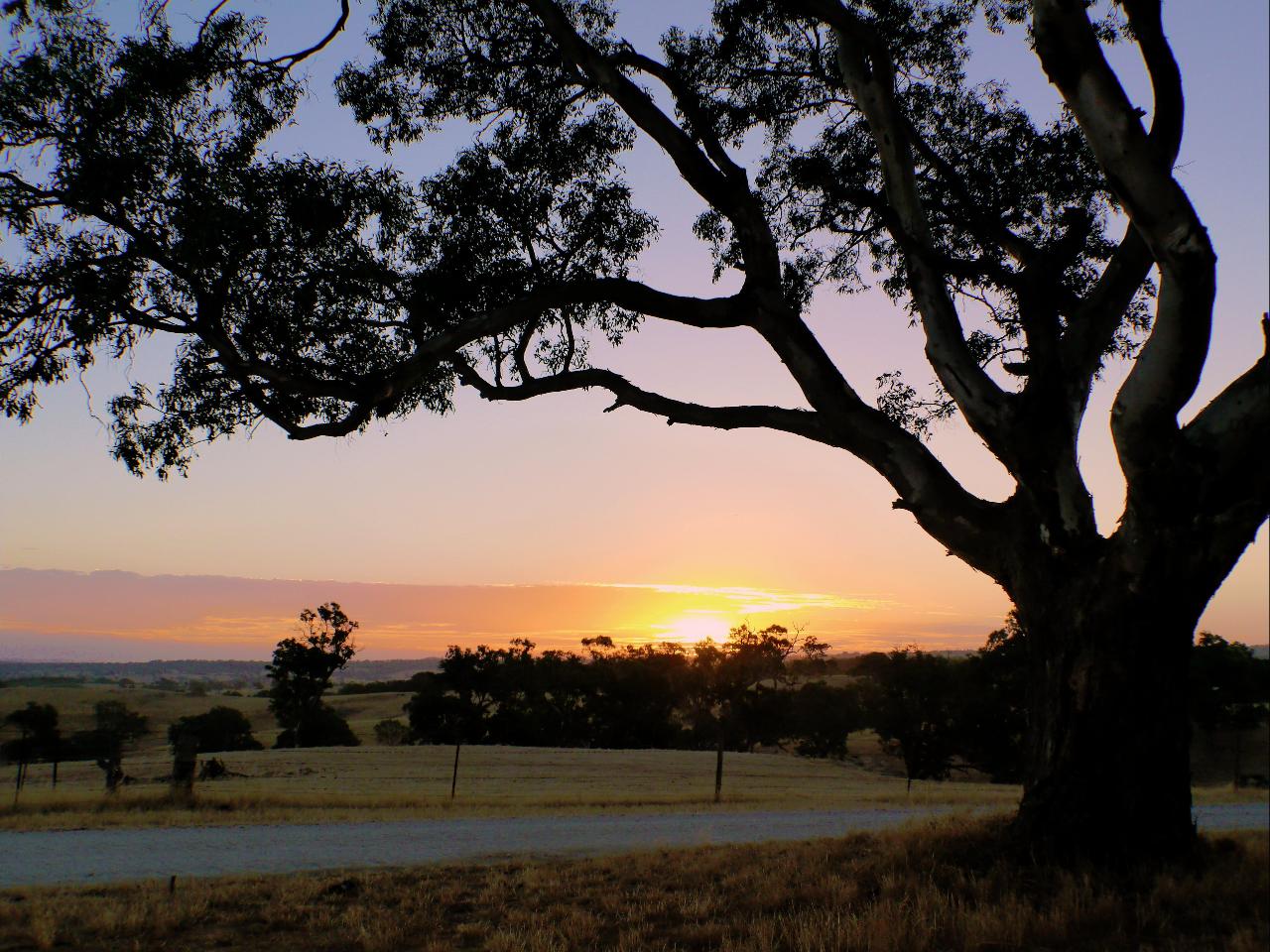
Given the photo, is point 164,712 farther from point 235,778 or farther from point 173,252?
point 173,252

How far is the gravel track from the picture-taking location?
1117 centimetres

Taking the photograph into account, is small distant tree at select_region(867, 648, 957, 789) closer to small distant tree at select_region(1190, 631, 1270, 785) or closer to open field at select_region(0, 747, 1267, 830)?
open field at select_region(0, 747, 1267, 830)

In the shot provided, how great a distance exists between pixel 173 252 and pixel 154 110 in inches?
79.7

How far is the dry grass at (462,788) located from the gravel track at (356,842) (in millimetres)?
1920

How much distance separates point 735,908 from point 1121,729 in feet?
10.7

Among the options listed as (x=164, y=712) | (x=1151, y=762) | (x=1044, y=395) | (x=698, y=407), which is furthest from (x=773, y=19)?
(x=164, y=712)

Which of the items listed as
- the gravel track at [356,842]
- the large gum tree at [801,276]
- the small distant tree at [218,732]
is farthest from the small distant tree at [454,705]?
the large gum tree at [801,276]

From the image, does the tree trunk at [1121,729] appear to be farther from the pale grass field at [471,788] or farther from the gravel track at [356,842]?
the pale grass field at [471,788]

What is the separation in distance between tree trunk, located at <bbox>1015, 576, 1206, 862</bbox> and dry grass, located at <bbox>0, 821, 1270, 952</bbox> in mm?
341

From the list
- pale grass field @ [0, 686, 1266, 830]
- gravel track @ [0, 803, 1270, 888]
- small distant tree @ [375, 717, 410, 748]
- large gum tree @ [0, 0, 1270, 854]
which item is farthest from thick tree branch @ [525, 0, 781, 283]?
small distant tree @ [375, 717, 410, 748]

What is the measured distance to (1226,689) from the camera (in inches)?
2090

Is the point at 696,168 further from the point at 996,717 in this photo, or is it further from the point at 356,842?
the point at 996,717

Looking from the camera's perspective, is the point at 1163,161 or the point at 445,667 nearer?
the point at 1163,161

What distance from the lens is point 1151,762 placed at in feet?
24.3
